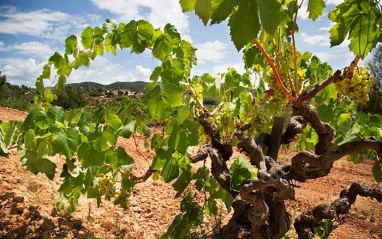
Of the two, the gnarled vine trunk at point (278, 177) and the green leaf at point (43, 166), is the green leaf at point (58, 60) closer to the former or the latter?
the green leaf at point (43, 166)

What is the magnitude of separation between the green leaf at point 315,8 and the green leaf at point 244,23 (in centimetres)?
63

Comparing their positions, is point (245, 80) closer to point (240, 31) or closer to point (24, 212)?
point (240, 31)

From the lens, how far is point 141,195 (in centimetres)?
379

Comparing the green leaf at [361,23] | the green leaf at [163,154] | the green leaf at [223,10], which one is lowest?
the green leaf at [163,154]


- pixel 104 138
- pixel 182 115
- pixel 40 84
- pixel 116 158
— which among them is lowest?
pixel 116 158

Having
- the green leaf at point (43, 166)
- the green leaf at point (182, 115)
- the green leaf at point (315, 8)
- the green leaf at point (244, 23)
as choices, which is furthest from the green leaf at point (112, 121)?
the green leaf at point (315, 8)

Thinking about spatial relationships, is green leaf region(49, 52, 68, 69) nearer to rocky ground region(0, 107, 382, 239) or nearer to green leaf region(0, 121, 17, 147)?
green leaf region(0, 121, 17, 147)

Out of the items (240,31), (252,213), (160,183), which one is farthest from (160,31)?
(160,183)

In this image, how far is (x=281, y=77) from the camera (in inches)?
59.6

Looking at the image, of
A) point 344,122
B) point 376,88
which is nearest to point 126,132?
point 344,122

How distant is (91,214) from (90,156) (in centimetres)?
205

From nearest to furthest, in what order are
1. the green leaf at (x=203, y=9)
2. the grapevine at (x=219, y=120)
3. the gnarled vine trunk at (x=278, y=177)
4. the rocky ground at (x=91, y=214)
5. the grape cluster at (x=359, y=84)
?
the green leaf at (x=203, y=9), the grapevine at (x=219, y=120), the grape cluster at (x=359, y=84), the gnarled vine trunk at (x=278, y=177), the rocky ground at (x=91, y=214)

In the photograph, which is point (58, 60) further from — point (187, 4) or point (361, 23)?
point (361, 23)

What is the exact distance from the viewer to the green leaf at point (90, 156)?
1.36 meters
